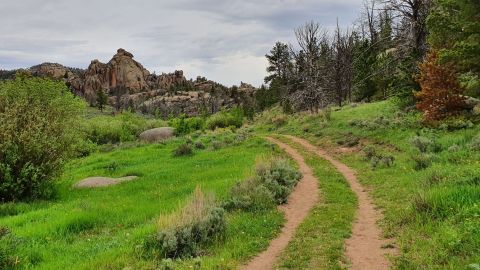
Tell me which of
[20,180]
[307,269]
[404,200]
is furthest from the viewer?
[20,180]

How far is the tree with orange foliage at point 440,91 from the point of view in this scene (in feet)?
70.6

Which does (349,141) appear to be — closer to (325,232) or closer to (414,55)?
(414,55)

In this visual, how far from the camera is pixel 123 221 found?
515 inches

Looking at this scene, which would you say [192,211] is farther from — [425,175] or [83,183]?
[83,183]

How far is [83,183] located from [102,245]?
11.1 meters

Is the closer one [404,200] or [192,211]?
[192,211]

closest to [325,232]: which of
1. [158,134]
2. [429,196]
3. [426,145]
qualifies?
[429,196]

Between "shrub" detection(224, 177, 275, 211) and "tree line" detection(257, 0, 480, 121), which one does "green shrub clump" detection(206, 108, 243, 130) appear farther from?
"shrub" detection(224, 177, 275, 211)

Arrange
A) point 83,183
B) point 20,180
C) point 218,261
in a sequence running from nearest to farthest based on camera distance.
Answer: point 218,261 → point 20,180 → point 83,183

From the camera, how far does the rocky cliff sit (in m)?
146

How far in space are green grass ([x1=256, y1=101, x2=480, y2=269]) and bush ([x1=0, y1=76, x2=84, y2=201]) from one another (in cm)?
1269

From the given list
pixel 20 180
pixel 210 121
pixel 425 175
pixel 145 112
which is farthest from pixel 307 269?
pixel 145 112

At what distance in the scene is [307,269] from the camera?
7898 mm

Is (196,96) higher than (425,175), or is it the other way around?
(196,96)
